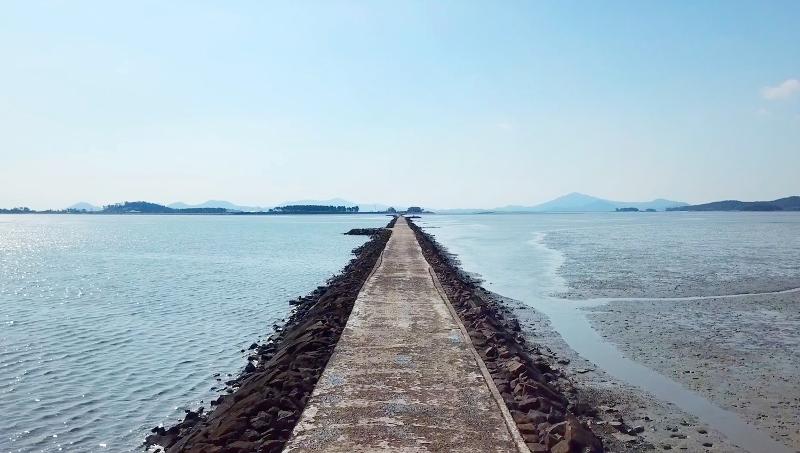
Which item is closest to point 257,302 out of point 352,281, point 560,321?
point 352,281

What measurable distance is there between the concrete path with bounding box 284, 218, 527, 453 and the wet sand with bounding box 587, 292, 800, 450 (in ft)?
13.8

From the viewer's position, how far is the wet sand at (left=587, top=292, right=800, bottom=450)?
945 cm

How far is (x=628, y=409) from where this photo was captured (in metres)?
9.20

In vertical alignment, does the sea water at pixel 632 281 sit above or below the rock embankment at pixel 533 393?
below

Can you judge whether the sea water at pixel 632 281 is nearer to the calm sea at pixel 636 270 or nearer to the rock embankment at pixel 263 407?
the calm sea at pixel 636 270

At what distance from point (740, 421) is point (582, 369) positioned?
3162mm

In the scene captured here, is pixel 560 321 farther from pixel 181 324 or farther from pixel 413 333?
pixel 181 324

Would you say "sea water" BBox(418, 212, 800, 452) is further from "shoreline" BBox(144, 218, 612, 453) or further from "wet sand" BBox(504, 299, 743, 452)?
"shoreline" BBox(144, 218, 612, 453)

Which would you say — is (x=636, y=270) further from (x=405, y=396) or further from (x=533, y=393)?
(x=405, y=396)

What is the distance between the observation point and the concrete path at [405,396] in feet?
19.5

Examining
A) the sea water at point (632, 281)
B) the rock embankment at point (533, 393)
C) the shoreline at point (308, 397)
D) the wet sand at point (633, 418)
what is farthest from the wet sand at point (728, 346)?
the rock embankment at point (533, 393)

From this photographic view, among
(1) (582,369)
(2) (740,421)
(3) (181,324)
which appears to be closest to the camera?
(2) (740,421)

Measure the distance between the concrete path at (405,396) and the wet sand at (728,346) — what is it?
421 cm

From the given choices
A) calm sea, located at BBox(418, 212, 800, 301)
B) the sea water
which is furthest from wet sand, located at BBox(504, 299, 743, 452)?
calm sea, located at BBox(418, 212, 800, 301)
